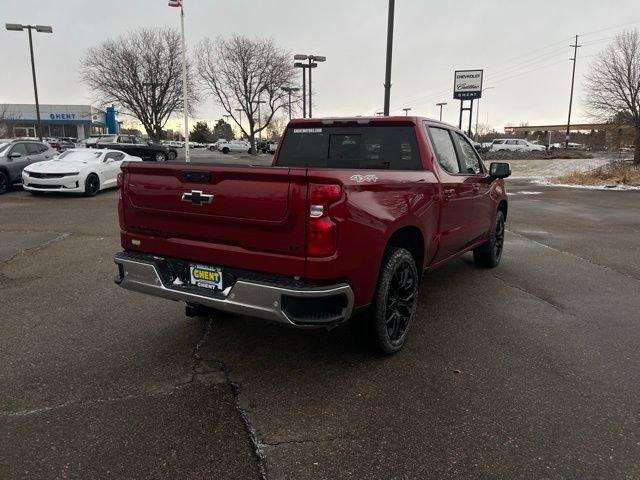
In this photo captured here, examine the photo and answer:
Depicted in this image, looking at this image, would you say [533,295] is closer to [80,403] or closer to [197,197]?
[197,197]

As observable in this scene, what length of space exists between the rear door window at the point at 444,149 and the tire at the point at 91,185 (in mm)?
12244

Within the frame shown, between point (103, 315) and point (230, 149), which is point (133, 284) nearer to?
point (103, 315)

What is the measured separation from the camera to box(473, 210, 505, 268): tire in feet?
20.9

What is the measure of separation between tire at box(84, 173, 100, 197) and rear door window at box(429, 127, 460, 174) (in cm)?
1224

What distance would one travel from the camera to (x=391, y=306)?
3705mm

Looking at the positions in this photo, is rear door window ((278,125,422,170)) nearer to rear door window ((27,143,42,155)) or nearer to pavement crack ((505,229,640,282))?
pavement crack ((505,229,640,282))

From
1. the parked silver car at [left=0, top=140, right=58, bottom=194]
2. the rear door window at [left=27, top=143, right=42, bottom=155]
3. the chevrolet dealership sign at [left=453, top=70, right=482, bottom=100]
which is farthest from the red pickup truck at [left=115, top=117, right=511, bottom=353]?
the chevrolet dealership sign at [left=453, top=70, right=482, bottom=100]

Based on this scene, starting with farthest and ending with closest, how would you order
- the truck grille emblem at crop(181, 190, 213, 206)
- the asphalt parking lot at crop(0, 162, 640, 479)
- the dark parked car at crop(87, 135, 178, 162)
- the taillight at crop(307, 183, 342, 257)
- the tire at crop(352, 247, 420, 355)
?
the dark parked car at crop(87, 135, 178, 162)
the tire at crop(352, 247, 420, 355)
the truck grille emblem at crop(181, 190, 213, 206)
the taillight at crop(307, 183, 342, 257)
the asphalt parking lot at crop(0, 162, 640, 479)

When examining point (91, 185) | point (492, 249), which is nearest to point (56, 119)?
point (91, 185)

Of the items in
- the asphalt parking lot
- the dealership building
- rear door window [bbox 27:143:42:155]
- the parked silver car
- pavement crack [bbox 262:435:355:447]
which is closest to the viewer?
the asphalt parking lot

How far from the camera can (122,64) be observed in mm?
40625

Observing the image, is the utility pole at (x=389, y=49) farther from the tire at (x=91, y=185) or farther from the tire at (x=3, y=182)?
the tire at (x=3, y=182)

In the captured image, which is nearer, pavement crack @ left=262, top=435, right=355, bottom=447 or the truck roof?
pavement crack @ left=262, top=435, right=355, bottom=447

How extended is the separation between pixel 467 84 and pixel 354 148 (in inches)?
1016
